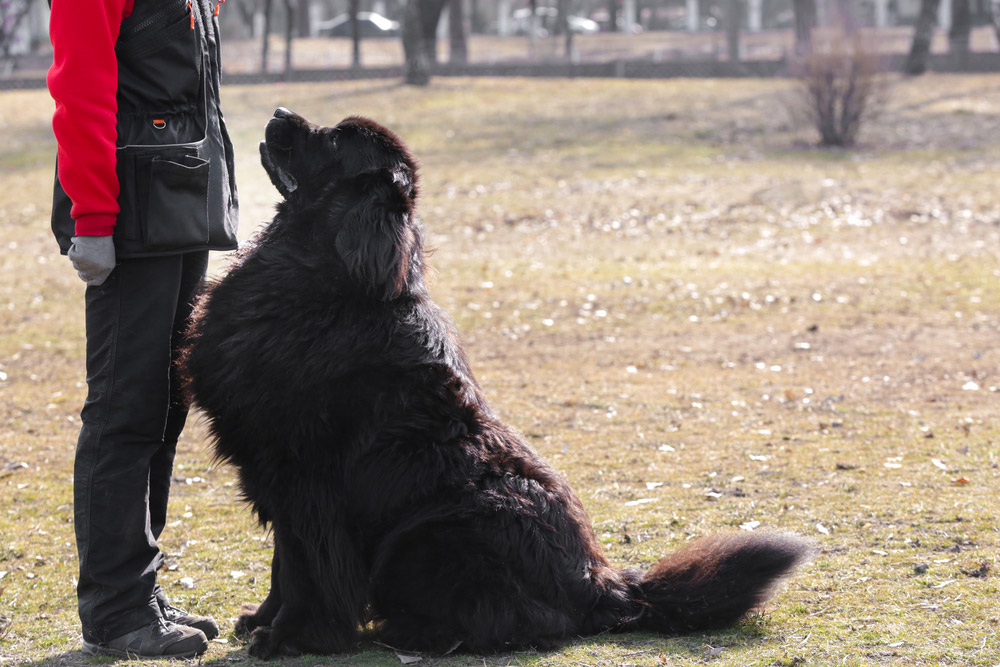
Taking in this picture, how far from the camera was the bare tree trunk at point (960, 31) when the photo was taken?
1152 inches

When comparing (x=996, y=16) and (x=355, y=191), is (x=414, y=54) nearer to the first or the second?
(x=996, y=16)

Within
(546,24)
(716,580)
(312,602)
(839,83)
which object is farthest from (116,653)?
(546,24)

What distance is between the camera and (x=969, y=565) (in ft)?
13.1

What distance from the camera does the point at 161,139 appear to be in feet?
10.6

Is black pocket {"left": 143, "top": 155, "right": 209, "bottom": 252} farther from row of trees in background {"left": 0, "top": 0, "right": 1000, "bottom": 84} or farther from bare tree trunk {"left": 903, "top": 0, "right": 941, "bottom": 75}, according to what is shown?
bare tree trunk {"left": 903, "top": 0, "right": 941, "bottom": 75}

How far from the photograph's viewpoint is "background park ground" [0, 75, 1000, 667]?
379 centimetres

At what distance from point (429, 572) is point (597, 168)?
48.4 ft

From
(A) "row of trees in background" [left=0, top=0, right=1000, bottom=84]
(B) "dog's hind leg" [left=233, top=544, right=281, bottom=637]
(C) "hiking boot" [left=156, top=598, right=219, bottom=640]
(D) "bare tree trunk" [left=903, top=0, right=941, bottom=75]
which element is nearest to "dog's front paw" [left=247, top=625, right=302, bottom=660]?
(B) "dog's hind leg" [left=233, top=544, right=281, bottom=637]

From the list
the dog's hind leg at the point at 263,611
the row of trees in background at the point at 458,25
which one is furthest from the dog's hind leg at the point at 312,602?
the row of trees in background at the point at 458,25

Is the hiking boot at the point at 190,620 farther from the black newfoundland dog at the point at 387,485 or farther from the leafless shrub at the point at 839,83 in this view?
the leafless shrub at the point at 839,83

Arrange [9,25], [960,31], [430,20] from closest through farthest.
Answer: [960,31] → [430,20] → [9,25]

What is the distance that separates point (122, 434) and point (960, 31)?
33.5 metres

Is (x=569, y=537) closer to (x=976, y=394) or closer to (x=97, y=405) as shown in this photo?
(x=97, y=405)

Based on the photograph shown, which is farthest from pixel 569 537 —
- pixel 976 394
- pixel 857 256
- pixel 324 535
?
pixel 857 256
